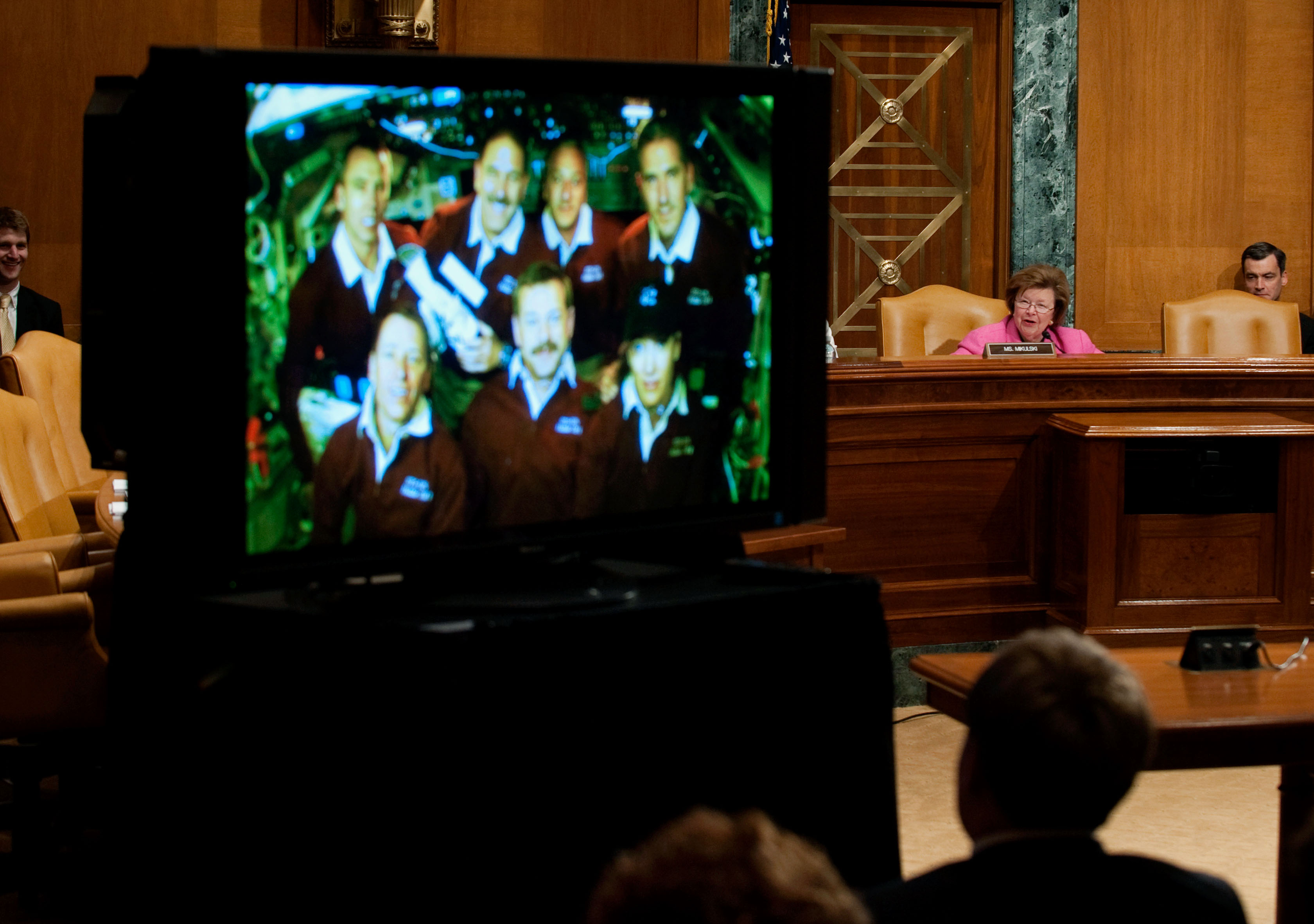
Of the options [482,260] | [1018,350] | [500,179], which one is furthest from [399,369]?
[1018,350]

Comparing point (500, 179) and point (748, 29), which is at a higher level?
point (748, 29)

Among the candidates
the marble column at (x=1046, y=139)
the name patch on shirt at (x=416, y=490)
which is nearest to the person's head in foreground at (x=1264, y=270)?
the marble column at (x=1046, y=139)

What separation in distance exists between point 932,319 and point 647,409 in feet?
12.4

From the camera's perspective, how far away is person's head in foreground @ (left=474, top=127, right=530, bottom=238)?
6.49 ft

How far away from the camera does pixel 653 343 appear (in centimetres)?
215

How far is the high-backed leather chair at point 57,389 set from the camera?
175 inches

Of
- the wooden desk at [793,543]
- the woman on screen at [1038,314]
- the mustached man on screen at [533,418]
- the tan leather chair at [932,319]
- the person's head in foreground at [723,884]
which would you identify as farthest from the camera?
the tan leather chair at [932,319]

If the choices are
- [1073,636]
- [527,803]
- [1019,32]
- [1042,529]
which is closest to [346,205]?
[527,803]

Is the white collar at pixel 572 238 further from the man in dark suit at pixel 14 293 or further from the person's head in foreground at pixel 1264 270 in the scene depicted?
the person's head in foreground at pixel 1264 270

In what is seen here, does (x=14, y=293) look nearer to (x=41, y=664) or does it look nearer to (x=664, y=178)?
(x=41, y=664)

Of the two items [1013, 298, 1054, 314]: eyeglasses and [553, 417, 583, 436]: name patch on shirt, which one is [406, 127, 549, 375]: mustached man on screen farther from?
[1013, 298, 1054, 314]: eyeglasses

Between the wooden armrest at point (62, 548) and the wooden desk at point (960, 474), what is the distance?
218 cm

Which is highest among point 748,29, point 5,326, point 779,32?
point 748,29

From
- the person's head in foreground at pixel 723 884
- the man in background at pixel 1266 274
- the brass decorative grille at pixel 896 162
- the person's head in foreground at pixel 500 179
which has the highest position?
the brass decorative grille at pixel 896 162
